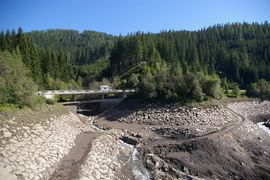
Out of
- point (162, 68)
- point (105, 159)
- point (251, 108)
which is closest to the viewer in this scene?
point (105, 159)

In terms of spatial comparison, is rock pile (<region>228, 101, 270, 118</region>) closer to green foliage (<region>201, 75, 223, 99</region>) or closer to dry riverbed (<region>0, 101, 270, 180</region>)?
green foliage (<region>201, 75, 223, 99</region>)

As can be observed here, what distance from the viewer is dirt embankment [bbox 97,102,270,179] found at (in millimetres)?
22391

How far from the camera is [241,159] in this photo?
2484 centimetres

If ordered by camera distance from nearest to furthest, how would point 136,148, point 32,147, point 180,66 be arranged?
point 32,147 → point 136,148 → point 180,66

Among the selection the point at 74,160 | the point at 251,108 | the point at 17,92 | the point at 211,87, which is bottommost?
the point at 251,108

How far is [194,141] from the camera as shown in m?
28.3

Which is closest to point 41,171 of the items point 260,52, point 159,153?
point 159,153

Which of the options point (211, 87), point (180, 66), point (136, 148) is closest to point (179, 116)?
point (211, 87)

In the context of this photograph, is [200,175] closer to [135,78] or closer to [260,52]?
[135,78]

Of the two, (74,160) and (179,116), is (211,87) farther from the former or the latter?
(74,160)

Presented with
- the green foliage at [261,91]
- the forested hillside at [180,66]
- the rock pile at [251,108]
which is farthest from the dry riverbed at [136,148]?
the green foliage at [261,91]

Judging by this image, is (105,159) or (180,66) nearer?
(105,159)

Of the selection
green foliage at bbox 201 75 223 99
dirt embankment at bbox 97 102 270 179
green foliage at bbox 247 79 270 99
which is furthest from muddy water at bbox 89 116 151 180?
green foliage at bbox 247 79 270 99

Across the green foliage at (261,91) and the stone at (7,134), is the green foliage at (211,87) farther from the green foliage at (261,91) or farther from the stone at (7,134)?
the stone at (7,134)
